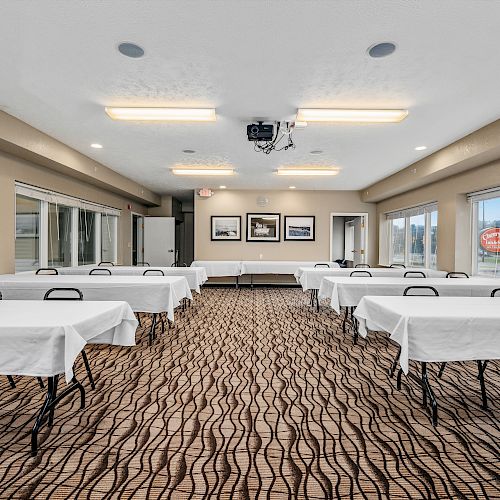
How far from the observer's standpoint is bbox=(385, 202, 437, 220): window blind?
723 cm

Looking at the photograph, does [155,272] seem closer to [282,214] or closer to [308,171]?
[308,171]

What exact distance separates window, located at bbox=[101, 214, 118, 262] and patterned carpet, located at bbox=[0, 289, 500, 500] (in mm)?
5177

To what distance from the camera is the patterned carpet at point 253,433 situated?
1.74m

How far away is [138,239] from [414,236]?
748cm

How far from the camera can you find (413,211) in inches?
316

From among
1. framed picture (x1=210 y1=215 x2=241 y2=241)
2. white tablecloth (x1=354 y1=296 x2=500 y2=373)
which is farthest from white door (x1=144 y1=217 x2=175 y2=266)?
white tablecloth (x1=354 y1=296 x2=500 y2=373)

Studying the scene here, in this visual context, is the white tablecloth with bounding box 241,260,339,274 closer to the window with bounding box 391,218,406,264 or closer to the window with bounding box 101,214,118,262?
the window with bounding box 391,218,406,264

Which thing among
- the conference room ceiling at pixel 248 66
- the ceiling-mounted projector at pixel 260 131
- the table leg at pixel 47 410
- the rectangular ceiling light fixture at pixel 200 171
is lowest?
the table leg at pixel 47 410

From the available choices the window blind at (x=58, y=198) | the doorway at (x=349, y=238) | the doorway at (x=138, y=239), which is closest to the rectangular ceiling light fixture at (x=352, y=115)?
the window blind at (x=58, y=198)

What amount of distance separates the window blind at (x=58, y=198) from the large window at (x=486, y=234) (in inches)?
282

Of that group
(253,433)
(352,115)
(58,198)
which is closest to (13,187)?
(58,198)

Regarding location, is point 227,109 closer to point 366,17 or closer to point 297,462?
point 366,17

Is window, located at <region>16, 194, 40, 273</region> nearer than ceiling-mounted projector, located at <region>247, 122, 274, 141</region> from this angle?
No

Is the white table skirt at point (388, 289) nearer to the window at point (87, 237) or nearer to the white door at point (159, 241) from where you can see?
the window at point (87, 237)
